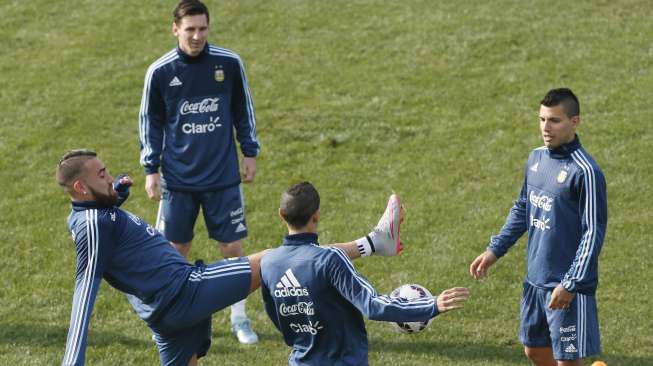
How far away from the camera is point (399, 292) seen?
7.80 m

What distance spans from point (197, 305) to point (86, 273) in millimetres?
886

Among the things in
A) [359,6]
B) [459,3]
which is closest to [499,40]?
[459,3]

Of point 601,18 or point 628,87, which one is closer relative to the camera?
point 628,87

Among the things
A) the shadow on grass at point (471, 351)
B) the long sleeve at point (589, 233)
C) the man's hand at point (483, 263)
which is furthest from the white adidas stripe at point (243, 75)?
the long sleeve at point (589, 233)

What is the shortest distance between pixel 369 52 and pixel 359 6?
65.9 inches

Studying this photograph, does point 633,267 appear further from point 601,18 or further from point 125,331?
point 601,18

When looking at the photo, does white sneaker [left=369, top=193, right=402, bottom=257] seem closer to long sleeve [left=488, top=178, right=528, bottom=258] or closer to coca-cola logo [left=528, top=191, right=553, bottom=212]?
long sleeve [left=488, top=178, right=528, bottom=258]

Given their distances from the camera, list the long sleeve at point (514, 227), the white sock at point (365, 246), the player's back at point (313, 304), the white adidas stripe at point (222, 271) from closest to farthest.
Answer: the player's back at point (313, 304), the white adidas stripe at point (222, 271), the long sleeve at point (514, 227), the white sock at point (365, 246)

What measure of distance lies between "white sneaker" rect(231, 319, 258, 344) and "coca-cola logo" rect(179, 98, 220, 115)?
78.2 inches

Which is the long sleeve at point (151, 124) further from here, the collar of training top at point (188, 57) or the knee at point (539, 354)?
the knee at point (539, 354)

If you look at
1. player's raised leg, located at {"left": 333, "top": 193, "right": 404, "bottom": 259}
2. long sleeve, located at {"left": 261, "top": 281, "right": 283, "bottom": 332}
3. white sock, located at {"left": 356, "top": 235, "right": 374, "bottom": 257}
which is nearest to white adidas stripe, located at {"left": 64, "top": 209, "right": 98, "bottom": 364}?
long sleeve, located at {"left": 261, "top": 281, "right": 283, "bottom": 332}

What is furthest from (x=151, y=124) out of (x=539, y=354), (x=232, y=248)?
(x=539, y=354)

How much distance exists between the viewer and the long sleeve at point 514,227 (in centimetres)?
847

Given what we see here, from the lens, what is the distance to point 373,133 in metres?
14.6
